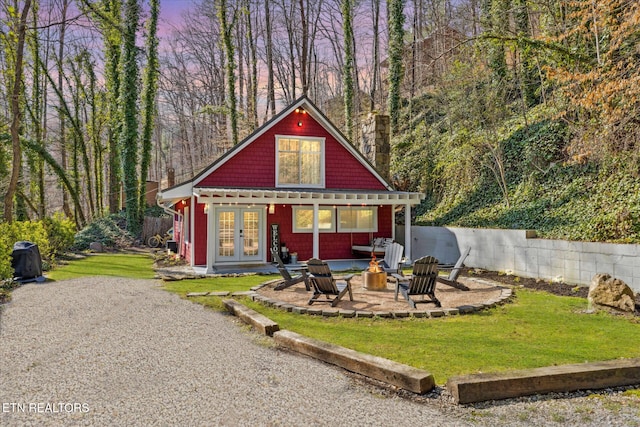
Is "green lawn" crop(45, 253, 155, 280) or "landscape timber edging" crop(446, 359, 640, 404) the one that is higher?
"landscape timber edging" crop(446, 359, 640, 404)

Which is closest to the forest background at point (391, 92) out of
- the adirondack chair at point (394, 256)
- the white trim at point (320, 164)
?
the adirondack chair at point (394, 256)

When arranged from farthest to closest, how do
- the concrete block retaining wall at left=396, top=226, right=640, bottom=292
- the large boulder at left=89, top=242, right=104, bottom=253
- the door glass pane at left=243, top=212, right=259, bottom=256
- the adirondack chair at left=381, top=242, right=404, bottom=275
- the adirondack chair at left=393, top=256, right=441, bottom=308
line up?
the large boulder at left=89, top=242, right=104, bottom=253
the door glass pane at left=243, top=212, right=259, bottom=256
the adirondack chair at left=381, top=242, right=404, bottom=275
the concrete block retaining wall at left=396, top=226, right=640, bottom=292
the adirondack chair at left=393, top=256, right=441, bottom=308

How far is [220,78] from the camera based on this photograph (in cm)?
3139

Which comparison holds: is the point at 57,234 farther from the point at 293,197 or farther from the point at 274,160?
the point at 293,197

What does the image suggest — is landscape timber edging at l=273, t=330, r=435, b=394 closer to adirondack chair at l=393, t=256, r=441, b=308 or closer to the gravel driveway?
the gravel driveway

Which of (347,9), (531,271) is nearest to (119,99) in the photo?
(347,9)

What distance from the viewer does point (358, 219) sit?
48.6 feet

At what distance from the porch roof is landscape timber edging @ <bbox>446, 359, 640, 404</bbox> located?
30.5ft

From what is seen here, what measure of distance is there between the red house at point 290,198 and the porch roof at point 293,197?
0.03 m

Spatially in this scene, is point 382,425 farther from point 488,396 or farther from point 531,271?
point 531,271

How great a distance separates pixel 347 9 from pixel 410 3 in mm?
7927

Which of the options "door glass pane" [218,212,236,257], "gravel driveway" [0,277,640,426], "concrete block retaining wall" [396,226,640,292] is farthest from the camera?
"door glass pane" [218,212,236,257]

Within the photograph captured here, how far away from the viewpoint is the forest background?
9.42m

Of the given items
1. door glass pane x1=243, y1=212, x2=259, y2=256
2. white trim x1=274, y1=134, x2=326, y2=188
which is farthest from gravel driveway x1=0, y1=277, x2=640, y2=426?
white trim x1=274, y1=134, x2=326, y2=188
